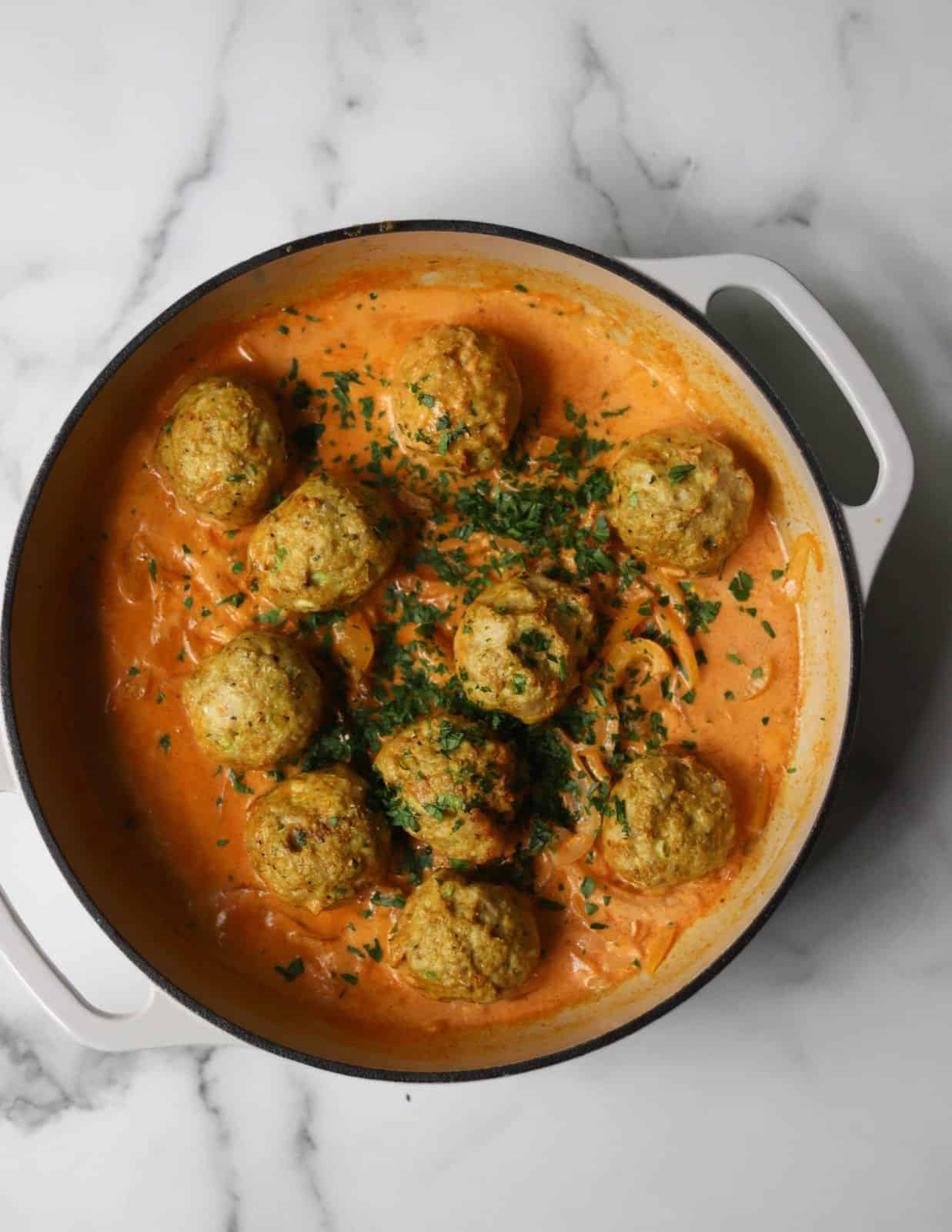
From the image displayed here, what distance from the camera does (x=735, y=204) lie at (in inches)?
164

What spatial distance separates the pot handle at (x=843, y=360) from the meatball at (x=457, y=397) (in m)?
0.60

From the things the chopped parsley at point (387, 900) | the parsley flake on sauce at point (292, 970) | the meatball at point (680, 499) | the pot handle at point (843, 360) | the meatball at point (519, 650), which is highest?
the pot handle at point (843, 360)

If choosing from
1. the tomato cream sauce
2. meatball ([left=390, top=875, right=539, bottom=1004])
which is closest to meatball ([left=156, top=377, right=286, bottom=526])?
the tomato cream sauce

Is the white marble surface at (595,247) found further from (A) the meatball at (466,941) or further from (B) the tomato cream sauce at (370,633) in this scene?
(A) the meatball at (466,941)

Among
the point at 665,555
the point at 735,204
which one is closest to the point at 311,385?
the point at 665,555

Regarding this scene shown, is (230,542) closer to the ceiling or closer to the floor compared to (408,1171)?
closer to the ceiling

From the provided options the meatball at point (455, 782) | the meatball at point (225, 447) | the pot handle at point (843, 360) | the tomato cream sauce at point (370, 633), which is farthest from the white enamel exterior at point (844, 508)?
the meatball at point (225, 447)

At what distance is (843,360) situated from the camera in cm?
346

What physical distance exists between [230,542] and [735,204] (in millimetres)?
2355

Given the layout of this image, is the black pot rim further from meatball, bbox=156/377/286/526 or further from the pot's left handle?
meatball, bbox=156/377/286/526

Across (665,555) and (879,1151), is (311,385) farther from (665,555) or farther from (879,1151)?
(879,1151)

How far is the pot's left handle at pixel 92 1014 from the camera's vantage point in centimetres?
346

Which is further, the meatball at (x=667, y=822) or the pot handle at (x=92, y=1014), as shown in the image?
the meatball at (x=667, y=822)

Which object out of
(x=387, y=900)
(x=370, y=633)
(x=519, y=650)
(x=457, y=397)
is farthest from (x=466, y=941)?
(x=457, y=397)
